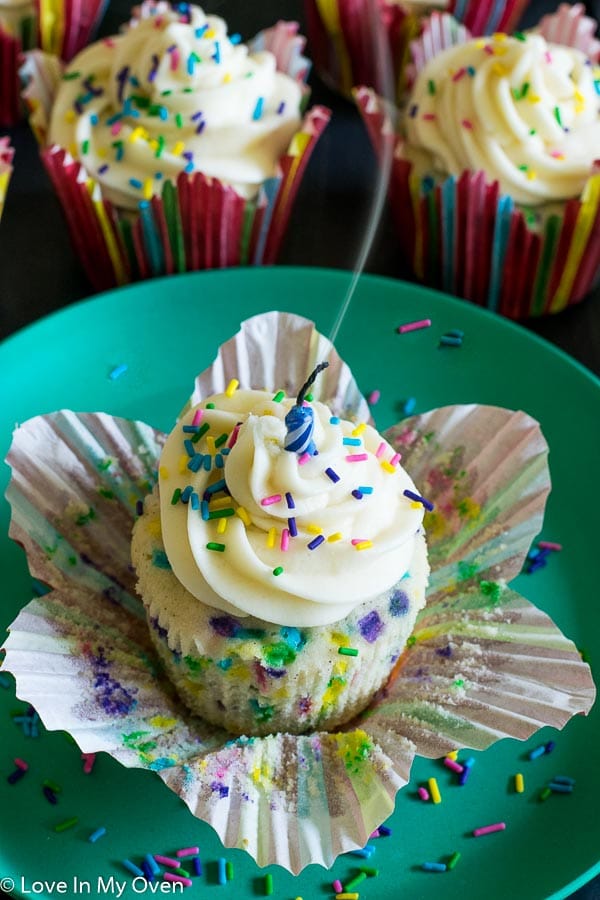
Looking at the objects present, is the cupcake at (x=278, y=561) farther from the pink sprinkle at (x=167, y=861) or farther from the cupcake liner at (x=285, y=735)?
the pink sprinkle at (x=167, y=861)

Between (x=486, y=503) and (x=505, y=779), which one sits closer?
(x=505, y=779)

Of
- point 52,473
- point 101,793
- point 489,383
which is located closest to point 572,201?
point 489,383

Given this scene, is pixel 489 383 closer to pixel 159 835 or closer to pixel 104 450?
pixel 104 450

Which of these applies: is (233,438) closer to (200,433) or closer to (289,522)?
(200,433)

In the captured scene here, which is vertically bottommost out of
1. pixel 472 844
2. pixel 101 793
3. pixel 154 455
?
pixel 472 844

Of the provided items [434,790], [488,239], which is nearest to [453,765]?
[434,790]

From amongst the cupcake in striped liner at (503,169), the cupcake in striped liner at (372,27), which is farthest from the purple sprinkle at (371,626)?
the cupcake in striped liner at (372,27)

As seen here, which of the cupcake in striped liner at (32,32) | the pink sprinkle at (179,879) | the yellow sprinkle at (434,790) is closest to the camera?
the pink sprinkle at (179,879)
